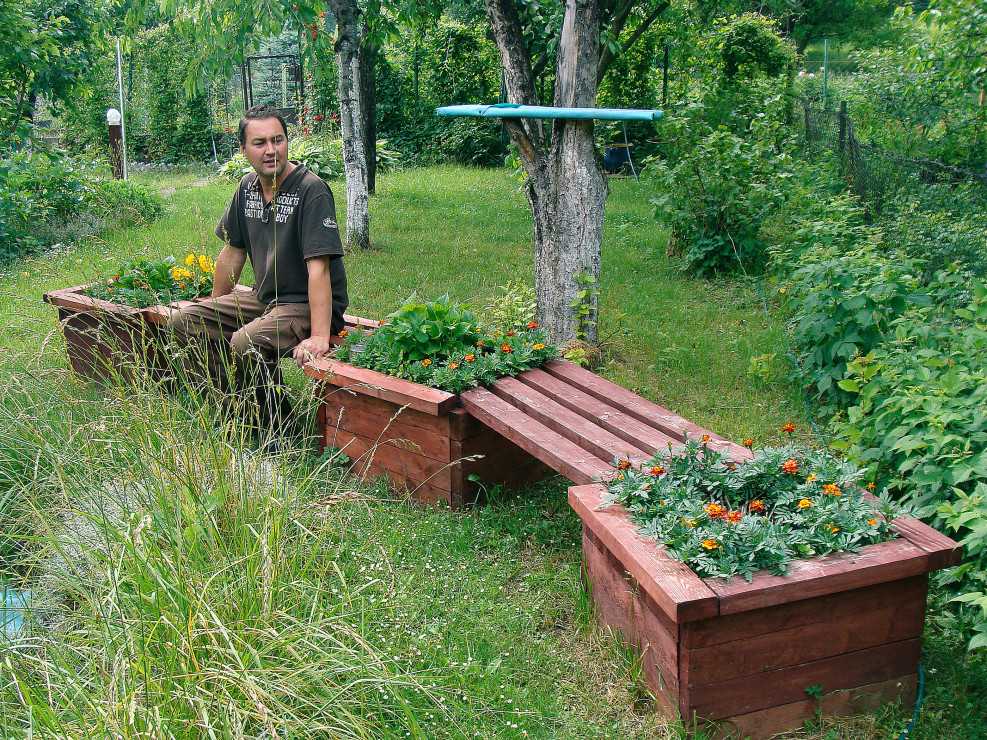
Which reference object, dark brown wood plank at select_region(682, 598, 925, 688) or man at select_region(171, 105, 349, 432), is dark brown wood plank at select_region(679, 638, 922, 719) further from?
man at select_region(171, 105, 349, 432)

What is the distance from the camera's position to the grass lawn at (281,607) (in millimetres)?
1930

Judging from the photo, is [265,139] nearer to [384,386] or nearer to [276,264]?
[276,264]

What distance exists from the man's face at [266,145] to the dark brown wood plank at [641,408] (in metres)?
1.68

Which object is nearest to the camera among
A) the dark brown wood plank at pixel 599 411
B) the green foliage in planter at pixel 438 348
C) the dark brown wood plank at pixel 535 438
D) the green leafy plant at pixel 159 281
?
the dark brown wood plank at pixel 535 438

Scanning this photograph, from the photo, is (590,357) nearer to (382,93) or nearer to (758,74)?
(758,74)

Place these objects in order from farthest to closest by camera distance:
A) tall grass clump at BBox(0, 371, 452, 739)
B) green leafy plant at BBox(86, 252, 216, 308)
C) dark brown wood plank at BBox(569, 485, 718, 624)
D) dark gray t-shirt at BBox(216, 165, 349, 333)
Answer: green leafy plant at BBox(86, 252, 216, 308) → dark gray t-shirt at BBox(216, 165, 349, 333) → dark brown wood plank at BBox(569, 485, 718, 624) → tall grass clump at BBox(0, 371, 452, 739)

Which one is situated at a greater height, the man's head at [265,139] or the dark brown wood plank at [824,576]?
the man's head at [265,139]

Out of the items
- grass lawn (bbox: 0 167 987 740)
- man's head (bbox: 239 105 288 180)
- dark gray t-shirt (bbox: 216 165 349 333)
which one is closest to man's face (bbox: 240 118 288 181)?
man's head (bbox: 239 105 288 180)

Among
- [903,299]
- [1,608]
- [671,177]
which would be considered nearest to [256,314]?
[1,608]

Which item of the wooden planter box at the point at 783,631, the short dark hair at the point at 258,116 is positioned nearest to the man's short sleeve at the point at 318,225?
the short dark hair at the point at 258,116

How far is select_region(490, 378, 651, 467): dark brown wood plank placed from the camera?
3.11 metres

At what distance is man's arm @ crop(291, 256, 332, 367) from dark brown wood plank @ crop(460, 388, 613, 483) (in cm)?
87

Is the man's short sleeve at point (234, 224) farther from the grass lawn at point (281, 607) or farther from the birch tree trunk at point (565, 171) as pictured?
the birch tree trunk at point (565, 171)

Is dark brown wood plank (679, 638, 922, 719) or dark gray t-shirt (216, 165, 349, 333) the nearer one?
dark brown wood plank (679, 638, 922, 719)
